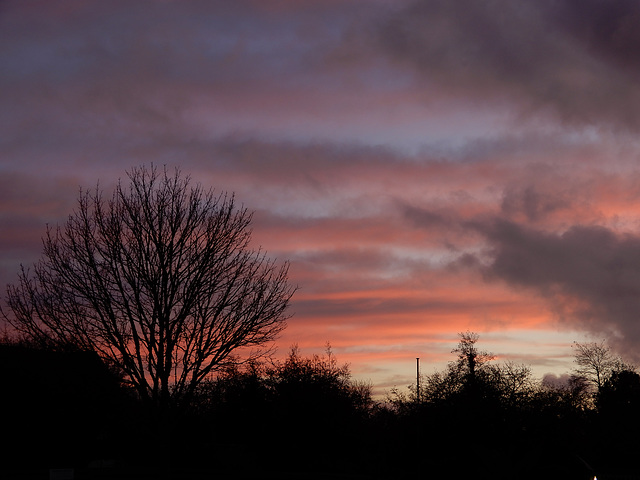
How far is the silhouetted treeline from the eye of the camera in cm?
2284

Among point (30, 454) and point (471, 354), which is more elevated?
point (471, 354)

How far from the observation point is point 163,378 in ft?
72.5

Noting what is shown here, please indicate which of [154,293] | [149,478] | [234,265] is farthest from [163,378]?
[149,478]

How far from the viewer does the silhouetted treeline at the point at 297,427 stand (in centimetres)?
2284

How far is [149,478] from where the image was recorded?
27.6 meters

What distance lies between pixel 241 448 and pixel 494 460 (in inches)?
756

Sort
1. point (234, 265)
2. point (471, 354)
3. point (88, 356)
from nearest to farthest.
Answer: point (234, 265) < point (88, 356) < point (471, 354)

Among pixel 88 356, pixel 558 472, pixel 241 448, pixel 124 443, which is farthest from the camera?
pixel 124 443

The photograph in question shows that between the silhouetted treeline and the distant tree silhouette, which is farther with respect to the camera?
the distant tree silhouette

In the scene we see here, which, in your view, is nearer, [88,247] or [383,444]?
[88,247]

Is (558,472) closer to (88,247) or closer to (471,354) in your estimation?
(88,247)

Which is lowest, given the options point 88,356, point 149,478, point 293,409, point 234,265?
point 149,478

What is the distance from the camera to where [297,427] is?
35219mm

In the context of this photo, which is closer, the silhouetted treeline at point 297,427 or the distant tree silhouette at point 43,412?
the silhouetted treeline at point 297,427
